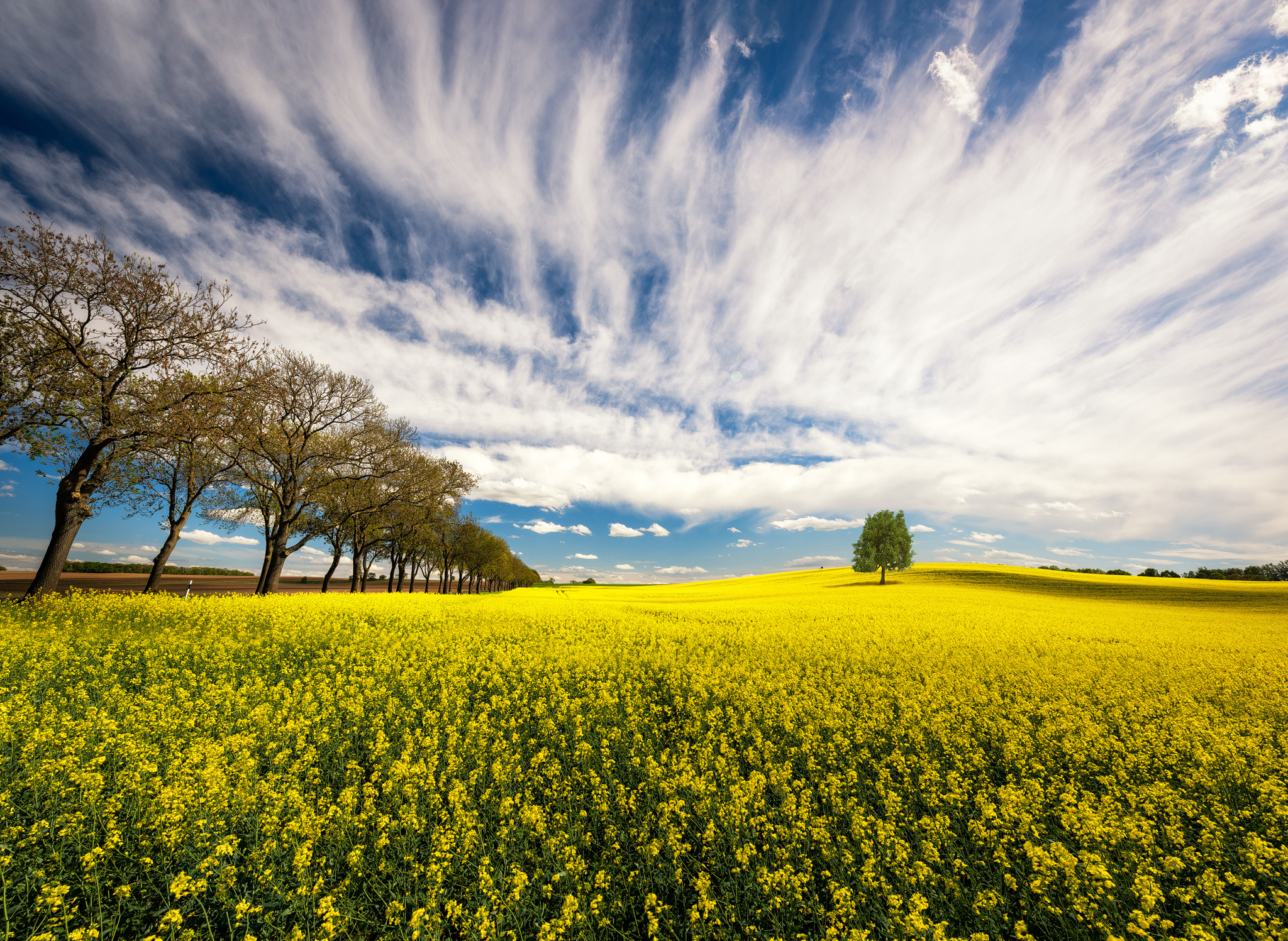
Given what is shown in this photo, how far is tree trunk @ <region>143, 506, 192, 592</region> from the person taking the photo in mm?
23656

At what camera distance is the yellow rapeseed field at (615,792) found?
397 cm

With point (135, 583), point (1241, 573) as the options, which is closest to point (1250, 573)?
point (1241, 573)

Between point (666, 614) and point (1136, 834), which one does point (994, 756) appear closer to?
point (1136, 834)

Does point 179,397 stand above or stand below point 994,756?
above

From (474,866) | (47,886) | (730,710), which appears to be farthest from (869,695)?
(47,886)

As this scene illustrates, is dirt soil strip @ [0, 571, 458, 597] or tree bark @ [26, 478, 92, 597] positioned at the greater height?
tree bark @ [26, 478, 92, 597]

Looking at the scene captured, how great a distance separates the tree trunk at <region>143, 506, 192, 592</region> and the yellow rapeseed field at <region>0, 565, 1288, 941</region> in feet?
47.5

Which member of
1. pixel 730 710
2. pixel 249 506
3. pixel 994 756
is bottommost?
pixel 994 756

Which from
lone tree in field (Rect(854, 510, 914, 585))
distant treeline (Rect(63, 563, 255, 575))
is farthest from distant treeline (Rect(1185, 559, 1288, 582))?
distant treeline (Rect(63, 563, 255, 575))

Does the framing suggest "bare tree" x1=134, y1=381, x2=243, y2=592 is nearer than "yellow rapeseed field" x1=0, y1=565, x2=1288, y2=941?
No

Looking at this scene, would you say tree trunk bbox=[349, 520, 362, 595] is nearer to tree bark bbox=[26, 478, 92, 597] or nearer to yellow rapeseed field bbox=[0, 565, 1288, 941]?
tree bark bbox=[26, 478, 92, 597]

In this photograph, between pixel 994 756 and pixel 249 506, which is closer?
pixel 994 756

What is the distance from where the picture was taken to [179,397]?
1482cm

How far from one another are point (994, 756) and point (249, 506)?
114 ft
